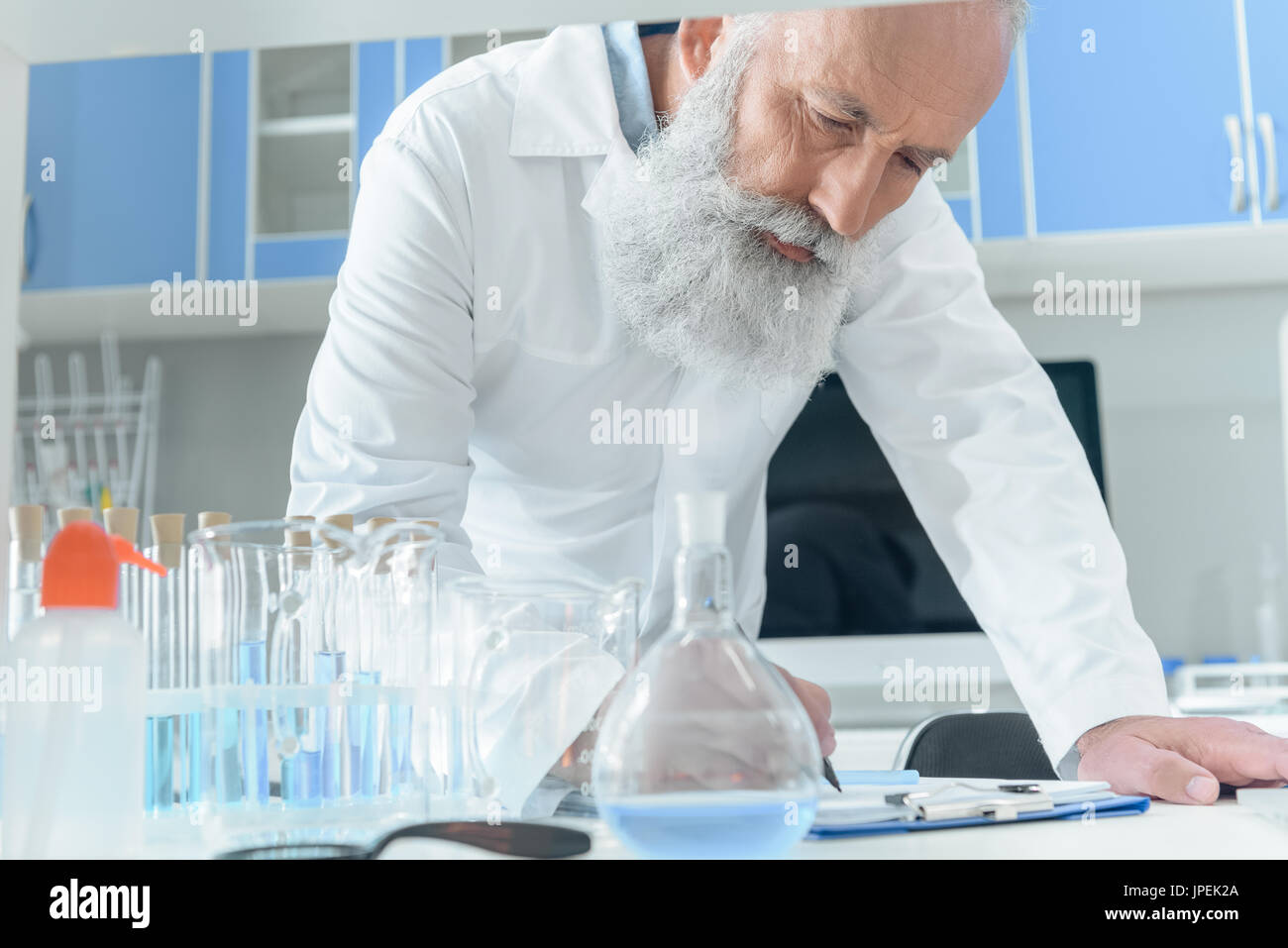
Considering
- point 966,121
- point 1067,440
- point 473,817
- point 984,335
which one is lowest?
point 473,817

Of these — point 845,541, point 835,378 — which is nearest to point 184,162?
point 835,378

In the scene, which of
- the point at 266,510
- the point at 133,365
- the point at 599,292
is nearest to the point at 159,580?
the point at 599,292

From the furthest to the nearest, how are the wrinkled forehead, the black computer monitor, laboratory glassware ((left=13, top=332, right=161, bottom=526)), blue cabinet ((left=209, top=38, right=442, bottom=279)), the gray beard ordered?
laboratory glassware ((left=13, top=332, right=161, bottom=526)) < blue cabinet ((left=209, top=38, right=442, bottom=279)) < the black computer monitor < the gray beard < the wrinkled forehead

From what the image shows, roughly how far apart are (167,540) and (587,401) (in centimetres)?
61

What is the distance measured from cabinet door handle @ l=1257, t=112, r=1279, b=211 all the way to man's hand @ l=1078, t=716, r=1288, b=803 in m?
1.67

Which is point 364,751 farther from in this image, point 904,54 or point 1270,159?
point 1270,159

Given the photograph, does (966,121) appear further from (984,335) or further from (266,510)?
(266,510)

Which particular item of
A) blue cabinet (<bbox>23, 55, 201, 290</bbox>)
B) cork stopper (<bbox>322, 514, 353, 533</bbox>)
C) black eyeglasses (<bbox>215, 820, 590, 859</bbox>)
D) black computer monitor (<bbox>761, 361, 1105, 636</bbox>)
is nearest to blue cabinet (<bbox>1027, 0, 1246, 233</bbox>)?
black computer monitor (<bbox>761, 361, 1105, 636</bbox>)

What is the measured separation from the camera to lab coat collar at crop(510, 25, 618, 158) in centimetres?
112

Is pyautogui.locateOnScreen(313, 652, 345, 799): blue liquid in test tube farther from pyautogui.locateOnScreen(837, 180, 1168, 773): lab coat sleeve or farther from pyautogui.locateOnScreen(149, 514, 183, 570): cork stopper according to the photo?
pyautogui.locateOnScreen(837, 180, 1168, 773): lab coat sleeve

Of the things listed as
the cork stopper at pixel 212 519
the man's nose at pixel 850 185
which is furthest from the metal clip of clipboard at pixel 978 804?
the man's nose at pixel 850 185
